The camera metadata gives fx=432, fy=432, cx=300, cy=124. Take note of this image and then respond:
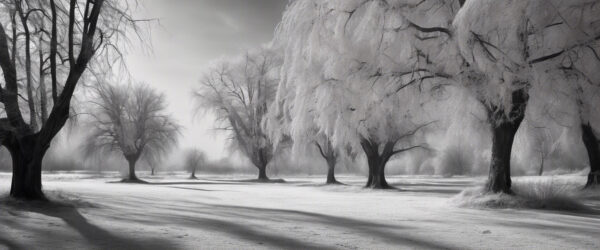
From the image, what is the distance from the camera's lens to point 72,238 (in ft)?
16.4

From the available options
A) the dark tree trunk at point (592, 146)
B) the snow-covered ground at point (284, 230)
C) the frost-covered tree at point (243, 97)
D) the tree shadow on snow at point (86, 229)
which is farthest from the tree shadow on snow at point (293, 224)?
the frost-covered tree at point (243, 97)

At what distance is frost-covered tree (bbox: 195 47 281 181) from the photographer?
32.2 metres

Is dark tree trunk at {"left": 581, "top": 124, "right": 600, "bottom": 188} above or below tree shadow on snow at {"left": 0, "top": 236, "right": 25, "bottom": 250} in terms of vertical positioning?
above

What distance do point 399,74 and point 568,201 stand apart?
4590 millimetres

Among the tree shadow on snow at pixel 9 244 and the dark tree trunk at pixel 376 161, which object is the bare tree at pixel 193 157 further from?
the tree shadow on snow at pixel 9 244

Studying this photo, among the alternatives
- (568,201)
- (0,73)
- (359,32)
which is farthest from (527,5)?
(0,73)

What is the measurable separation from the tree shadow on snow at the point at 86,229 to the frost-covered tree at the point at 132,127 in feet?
73.4

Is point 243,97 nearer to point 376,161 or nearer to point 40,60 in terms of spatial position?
point 376,161

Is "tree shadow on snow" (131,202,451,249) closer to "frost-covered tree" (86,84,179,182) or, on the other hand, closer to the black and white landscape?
the black and white landscape

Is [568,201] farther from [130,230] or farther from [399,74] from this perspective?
[130,230]

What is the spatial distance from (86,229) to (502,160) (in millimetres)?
8713

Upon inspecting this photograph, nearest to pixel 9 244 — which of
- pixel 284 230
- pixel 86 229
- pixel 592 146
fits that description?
Answer: pixel 86 229

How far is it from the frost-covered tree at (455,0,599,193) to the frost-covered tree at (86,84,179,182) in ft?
84.9

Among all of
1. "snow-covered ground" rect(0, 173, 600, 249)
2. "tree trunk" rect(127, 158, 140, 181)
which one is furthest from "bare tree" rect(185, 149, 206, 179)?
"snow-covered ground" rect(0, 173, 600, 249)
